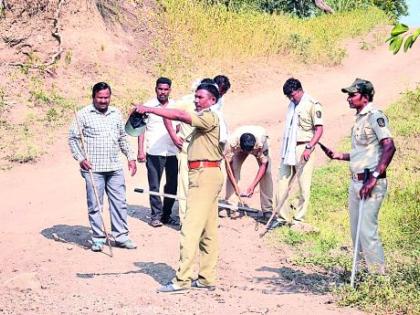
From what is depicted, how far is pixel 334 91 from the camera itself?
17031mm

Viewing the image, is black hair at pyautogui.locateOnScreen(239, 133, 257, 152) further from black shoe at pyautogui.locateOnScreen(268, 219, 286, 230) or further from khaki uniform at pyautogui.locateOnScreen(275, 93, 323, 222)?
black shoe at pyautogui.locateOnScreen(268, 219, 286, 230)

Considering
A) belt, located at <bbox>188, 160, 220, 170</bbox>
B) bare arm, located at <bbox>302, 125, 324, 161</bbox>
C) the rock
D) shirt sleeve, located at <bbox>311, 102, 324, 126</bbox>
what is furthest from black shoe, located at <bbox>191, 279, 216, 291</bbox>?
shirt sleeve, located at <bbox>311, 102, 324, 126</bbox>

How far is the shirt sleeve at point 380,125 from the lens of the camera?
5586 millimetres

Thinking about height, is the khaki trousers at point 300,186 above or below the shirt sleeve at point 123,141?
below

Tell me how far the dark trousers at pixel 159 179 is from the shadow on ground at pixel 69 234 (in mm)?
827

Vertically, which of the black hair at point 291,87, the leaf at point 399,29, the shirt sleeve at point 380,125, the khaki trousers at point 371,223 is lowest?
the khaki trousers at point 371,223

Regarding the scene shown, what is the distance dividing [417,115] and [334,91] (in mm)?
3585

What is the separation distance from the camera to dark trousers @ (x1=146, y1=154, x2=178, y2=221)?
7.89m

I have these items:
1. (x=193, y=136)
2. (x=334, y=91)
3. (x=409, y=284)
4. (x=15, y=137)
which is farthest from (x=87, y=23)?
(x=409, y=284)

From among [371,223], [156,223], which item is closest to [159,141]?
[156,223]

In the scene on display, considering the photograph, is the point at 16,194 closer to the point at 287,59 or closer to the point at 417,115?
the point at 417,115

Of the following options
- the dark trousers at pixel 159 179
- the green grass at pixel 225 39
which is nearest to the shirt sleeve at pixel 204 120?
the dark trousers at pixel 159 179

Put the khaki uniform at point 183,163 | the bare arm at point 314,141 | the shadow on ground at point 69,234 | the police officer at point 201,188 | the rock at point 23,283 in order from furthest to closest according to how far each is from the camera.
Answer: the bare arm at point 314,141
the khaki uniform at point 183,163
the shadow on ground at point 69,234
the rock at point 23,283
the police officer at point 201,188

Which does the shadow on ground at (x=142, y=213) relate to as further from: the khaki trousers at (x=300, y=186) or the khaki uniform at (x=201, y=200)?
the khaki uniform at (x=201, y=200)
